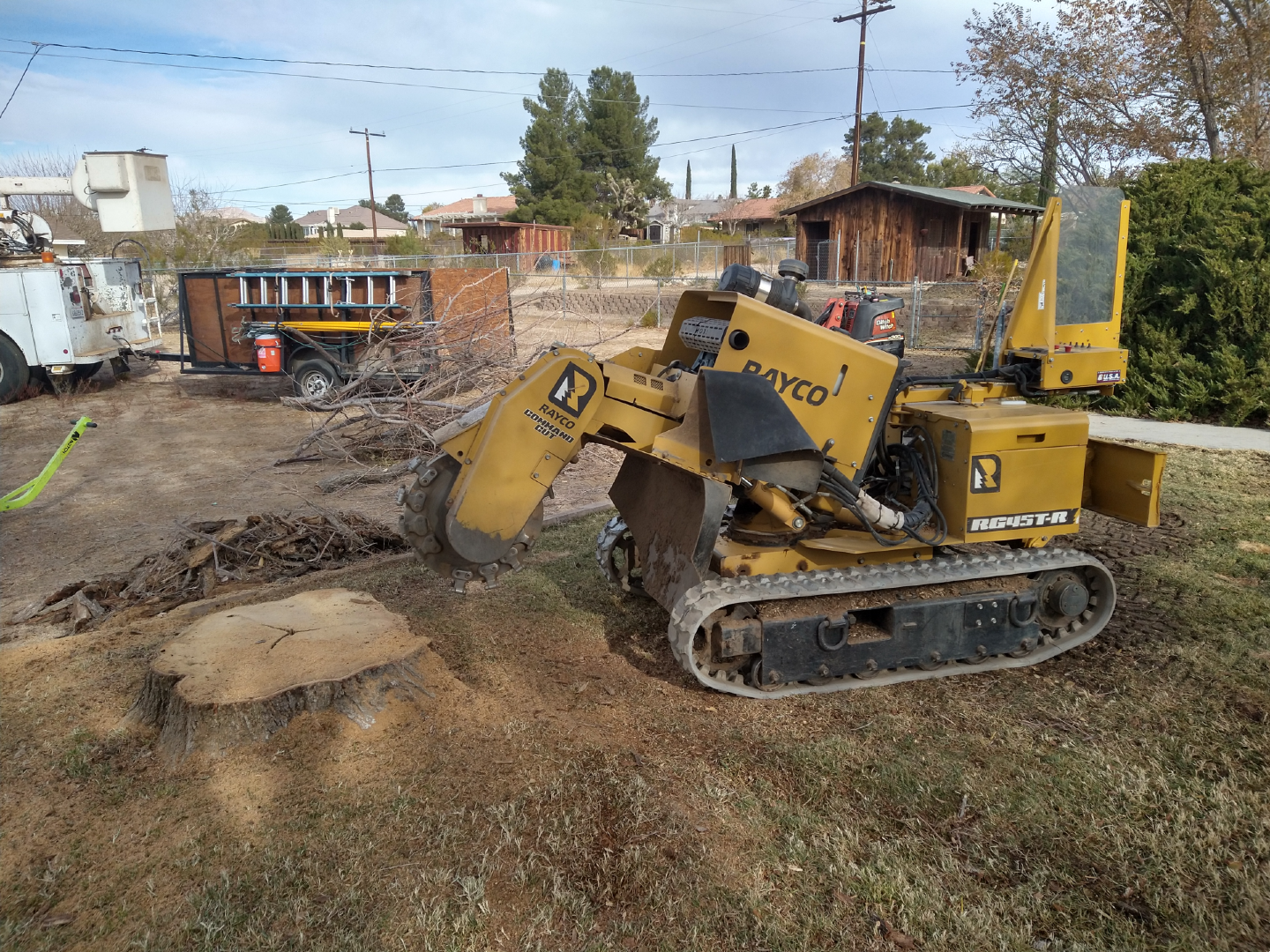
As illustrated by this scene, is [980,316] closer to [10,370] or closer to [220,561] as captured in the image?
[220,561]

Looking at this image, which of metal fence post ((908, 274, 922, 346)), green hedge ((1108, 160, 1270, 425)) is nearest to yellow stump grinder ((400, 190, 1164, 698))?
green hedge ((1108, 160, 1270, 425))

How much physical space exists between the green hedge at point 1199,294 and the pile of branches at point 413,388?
365 inches

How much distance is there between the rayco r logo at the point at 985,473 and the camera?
4.60m

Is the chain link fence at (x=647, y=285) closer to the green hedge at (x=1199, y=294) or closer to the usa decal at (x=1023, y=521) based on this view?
the green hedge at (x=1199, y=294)

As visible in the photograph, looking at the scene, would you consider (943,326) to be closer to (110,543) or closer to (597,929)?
(110,543)

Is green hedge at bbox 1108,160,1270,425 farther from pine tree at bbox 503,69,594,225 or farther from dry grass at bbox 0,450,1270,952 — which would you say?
pine tree at bbox 503,69,594,225

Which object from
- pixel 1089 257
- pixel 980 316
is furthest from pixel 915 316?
pixel 1089 257

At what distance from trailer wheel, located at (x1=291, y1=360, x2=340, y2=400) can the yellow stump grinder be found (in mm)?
10141

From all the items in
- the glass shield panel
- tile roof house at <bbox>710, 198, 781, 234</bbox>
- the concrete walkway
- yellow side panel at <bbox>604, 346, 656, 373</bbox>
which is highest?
tile roof house at <bbox>710, 198, 781, 234</bbox>

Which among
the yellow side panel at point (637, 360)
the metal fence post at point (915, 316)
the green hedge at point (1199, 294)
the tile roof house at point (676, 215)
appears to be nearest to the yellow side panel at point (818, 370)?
the yellow side panel at point (637, 360)

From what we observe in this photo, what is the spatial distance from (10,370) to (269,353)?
16.2 ft

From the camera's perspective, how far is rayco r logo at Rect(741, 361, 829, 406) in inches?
167

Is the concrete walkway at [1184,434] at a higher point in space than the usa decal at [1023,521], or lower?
lower

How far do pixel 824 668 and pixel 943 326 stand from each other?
1917 centimetres
